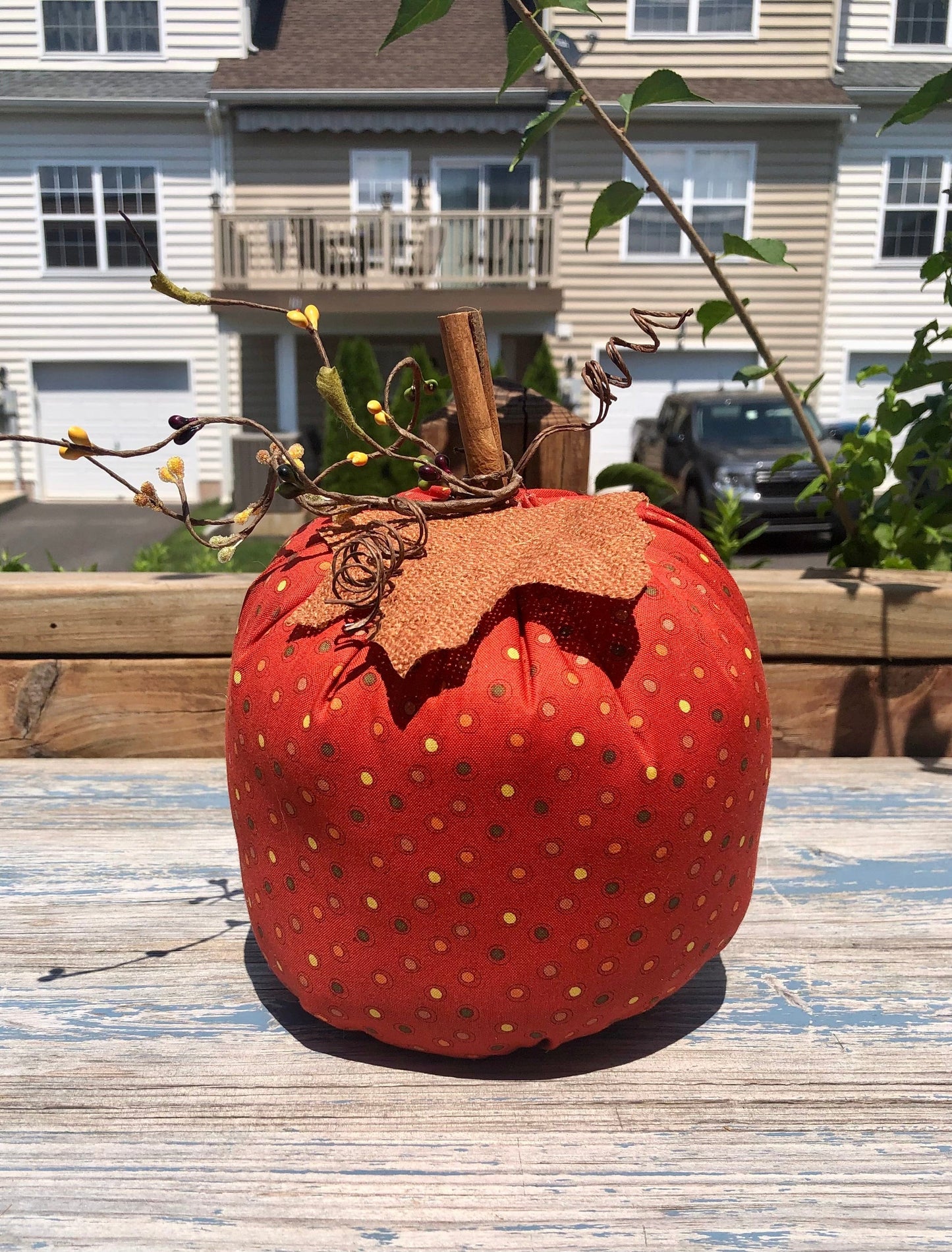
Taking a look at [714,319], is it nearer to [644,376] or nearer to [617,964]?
[617,964]

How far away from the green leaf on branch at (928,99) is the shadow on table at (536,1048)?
1577mm

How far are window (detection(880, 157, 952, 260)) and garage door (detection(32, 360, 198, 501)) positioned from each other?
908 centimetres

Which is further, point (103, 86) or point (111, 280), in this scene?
point (111, 280)

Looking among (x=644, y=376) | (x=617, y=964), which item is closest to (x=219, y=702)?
(x=617, y=964)

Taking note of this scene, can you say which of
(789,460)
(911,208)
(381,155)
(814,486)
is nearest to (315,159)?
(381,155)

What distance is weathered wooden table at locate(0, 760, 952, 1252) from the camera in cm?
101

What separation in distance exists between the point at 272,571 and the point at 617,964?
26.5 inches

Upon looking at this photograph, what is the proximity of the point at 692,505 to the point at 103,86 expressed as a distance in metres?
9.10

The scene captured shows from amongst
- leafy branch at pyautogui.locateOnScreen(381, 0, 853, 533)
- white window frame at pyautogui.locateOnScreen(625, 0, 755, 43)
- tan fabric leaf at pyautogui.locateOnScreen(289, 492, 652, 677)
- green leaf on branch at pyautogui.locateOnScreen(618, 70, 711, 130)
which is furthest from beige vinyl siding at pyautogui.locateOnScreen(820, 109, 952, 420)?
tan fabric leaf at pyautogui.locateOnScreen(289, 492, 652, 677)

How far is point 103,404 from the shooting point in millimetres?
13359

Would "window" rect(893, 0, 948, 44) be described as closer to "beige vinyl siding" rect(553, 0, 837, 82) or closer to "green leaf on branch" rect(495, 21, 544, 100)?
"beige vinyl siding" rect(553, 0, 837, 82)

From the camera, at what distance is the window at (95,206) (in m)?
12.6

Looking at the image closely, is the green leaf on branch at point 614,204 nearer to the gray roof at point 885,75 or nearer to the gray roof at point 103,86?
the gray roof at point 103,86

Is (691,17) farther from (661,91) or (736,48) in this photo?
(661,91)
